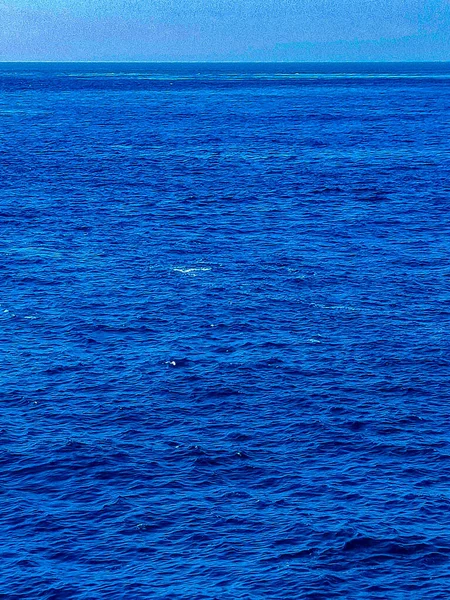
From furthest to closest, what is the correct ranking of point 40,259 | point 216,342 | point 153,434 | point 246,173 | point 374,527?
point 246,173, point 40,259, point 216,342, point 153,434, point 374,527

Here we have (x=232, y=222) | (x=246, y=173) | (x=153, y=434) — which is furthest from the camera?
(x=246, y=173)

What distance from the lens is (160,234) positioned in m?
113

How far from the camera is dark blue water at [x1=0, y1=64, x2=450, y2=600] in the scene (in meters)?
47.2

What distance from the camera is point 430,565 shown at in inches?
1845

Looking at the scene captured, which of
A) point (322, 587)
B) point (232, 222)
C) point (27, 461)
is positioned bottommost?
point (322, 587)

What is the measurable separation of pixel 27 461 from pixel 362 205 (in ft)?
279

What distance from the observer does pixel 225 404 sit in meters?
65.2

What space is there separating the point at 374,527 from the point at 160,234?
226 ft

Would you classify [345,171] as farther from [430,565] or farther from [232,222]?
[430,565]

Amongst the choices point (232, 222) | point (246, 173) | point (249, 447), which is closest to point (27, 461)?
point (249, 447)

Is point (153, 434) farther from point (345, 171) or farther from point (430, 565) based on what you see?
point (345, 171)

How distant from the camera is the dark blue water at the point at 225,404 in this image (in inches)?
1858

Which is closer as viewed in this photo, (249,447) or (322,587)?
(322,587)

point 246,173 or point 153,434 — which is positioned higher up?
point 246,173
